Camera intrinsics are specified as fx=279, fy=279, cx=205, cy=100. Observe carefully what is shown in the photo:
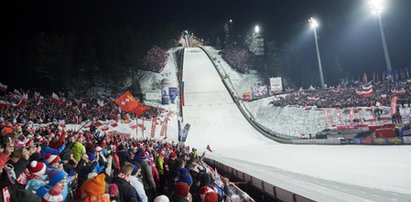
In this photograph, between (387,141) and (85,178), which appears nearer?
(85,178)

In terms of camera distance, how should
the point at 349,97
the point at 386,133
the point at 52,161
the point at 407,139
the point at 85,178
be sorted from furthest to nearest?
1. the point at 349,97
2. the point at 386,133
3. the point at 407,139
4. the point at 85,178
5. the point at 52,161

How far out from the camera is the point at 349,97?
33531mm

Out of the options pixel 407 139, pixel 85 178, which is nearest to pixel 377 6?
pixel 407 139

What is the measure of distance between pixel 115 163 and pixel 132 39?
6117cm

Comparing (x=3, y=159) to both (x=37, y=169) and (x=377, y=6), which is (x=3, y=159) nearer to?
(x=37, y=169)

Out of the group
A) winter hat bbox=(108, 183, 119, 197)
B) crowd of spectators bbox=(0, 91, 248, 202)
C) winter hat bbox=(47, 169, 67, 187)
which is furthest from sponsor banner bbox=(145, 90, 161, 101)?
winter hat bbox=(47, 169, 67, 187)

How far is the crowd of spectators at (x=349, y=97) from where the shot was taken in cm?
2931

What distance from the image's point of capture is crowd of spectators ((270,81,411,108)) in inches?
1154

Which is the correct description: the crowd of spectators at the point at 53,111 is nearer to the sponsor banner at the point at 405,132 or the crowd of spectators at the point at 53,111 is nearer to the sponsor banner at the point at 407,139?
the sponsor banner at the point at 405,132

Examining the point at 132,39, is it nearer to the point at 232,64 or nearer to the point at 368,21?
the point at 232,64

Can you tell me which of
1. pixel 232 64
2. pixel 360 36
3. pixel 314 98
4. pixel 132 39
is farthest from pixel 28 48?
pixel 360 36

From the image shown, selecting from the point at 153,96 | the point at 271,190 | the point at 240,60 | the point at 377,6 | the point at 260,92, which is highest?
the point at 240,60

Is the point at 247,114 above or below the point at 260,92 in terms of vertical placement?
below

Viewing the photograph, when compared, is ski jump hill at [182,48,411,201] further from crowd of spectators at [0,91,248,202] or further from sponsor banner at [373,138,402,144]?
crowd of spectators at [0,91,248,202]
